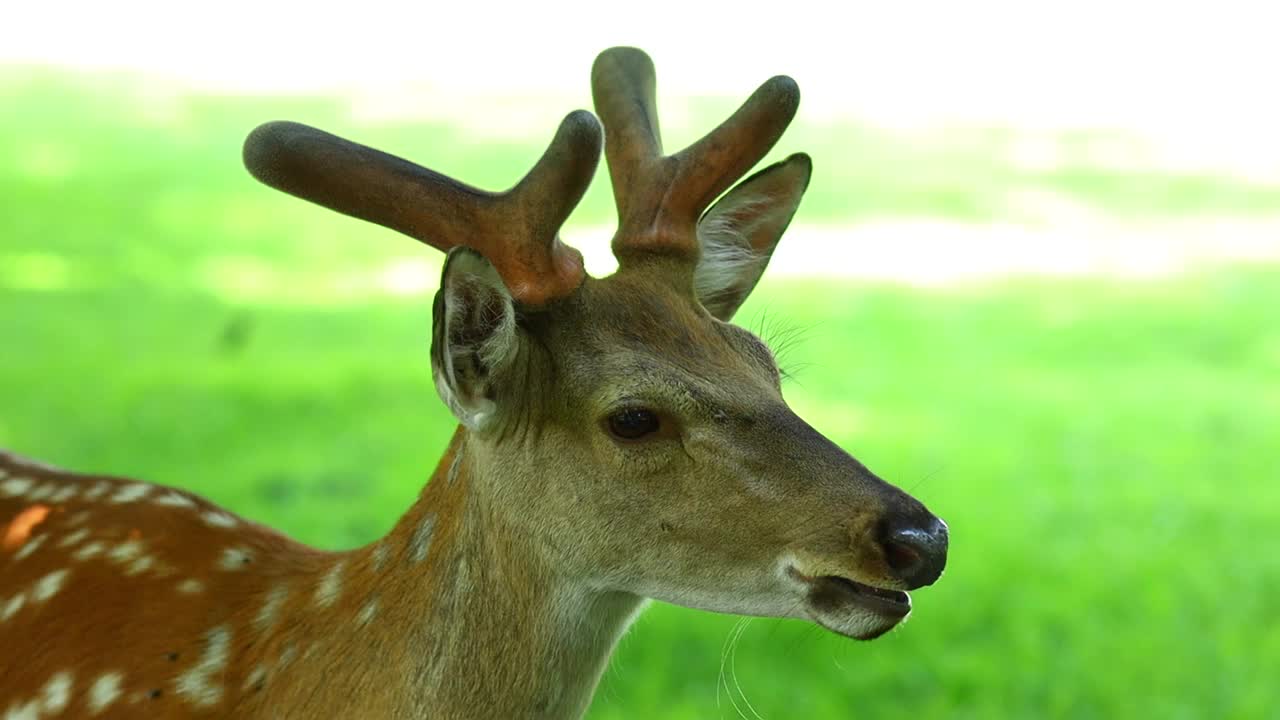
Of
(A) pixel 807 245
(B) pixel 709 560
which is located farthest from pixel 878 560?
(A) pixel 807 245

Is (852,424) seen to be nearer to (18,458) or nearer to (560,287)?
(18,458)

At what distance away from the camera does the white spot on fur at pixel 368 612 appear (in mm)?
3049

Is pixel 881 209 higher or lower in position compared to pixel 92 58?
lower

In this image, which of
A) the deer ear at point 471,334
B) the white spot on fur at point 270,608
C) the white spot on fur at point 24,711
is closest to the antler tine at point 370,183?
the deer ear at point 471,334

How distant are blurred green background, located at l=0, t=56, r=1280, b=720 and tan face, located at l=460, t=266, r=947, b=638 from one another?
2.09 feet

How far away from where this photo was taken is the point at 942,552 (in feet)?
8.76

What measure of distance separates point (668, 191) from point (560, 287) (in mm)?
410

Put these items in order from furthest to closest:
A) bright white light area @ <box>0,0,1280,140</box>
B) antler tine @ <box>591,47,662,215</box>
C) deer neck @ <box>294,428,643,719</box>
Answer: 1. bright white light area @ <box>0,0,1280,140</box>
2. antler tine @ <box>591,47,662,215</box>
3. deer neck @ <box>294,428,643,719</box>

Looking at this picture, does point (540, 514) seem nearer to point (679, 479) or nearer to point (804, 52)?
point (679, 479)

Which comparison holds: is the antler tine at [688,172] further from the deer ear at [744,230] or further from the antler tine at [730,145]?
the deer ear at [744,230]

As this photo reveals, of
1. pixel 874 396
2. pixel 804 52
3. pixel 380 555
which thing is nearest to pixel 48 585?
pixel 380 555

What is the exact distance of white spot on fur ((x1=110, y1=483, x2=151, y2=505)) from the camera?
3568mm

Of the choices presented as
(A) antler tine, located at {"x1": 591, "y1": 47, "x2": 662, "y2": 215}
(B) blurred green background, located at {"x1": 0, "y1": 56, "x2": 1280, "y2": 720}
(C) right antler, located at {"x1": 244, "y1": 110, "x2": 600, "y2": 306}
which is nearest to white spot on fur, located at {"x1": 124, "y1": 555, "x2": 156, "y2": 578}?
(C) right antler, located at {"x1": 244, "y1": 110, "x2": 600, "y2": 306}

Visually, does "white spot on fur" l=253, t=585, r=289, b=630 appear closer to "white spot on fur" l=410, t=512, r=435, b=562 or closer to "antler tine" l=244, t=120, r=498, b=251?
"white spot on fur" l=410, t=512, r=435, b=562
